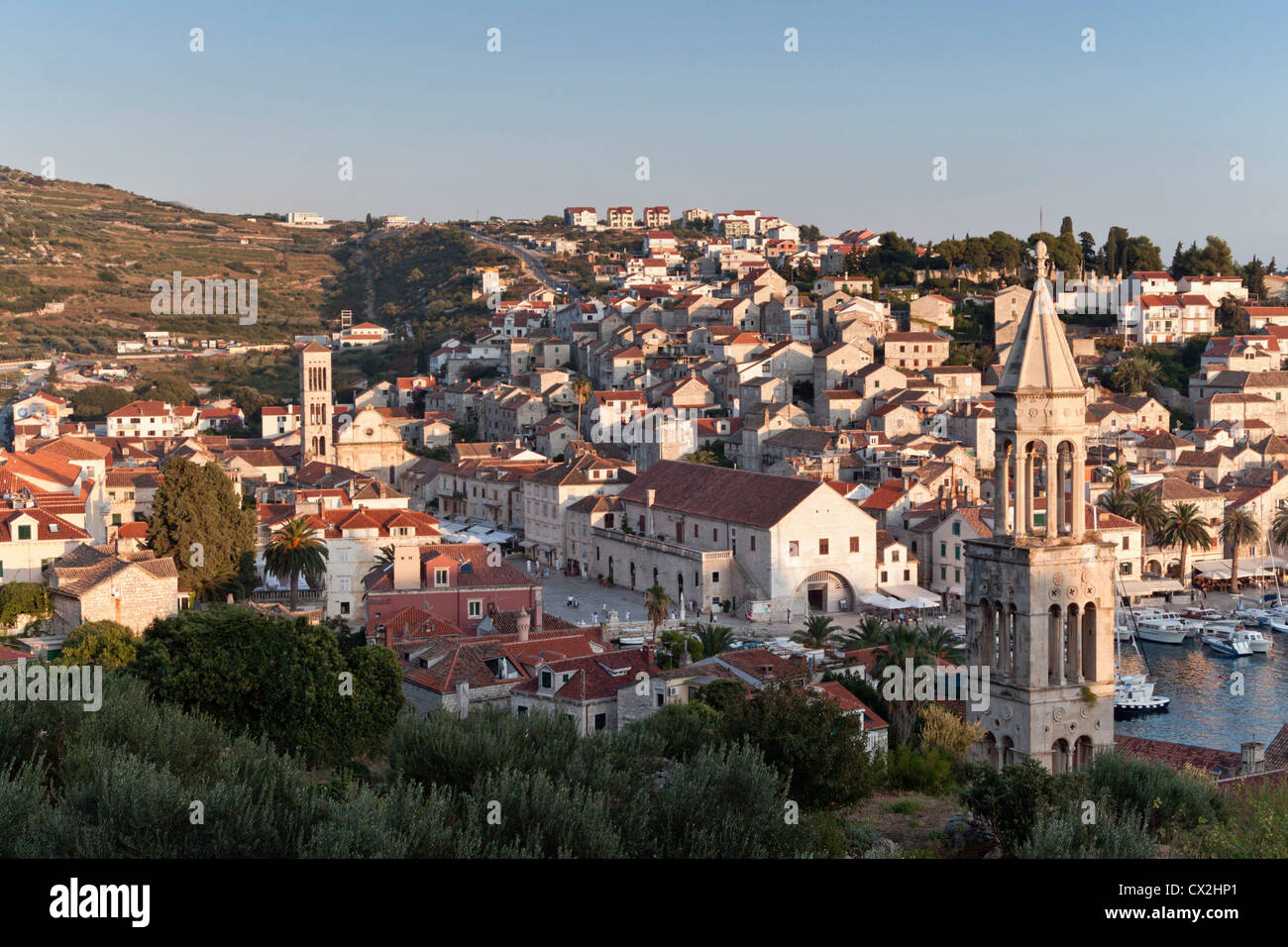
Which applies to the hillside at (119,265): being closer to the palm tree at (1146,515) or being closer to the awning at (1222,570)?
the palm tree at (1146,515)

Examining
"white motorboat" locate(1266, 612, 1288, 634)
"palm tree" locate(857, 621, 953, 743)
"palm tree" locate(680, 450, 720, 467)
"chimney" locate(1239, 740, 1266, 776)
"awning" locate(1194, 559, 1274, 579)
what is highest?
"palm tree" locate(680, 450, 720, 467)

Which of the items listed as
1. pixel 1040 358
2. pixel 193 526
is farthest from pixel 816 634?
pixel 1040 358

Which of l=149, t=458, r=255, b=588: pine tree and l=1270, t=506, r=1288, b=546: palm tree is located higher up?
l=149, t=458, r=255, b=588: pine tree

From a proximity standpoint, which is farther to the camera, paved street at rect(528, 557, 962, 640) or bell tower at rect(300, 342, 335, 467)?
bell tower at rect(300, 342, 335, 467)

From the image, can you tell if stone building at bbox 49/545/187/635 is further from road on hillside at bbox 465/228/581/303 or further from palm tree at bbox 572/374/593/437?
road on hillside at bbox 465/228/581/303

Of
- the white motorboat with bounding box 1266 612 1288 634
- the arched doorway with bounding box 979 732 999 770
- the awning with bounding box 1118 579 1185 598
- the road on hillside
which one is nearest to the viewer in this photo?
the arched doorway with bounding box 979 732 999 770

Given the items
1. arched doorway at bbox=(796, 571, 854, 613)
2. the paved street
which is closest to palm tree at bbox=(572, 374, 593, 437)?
the paved street
